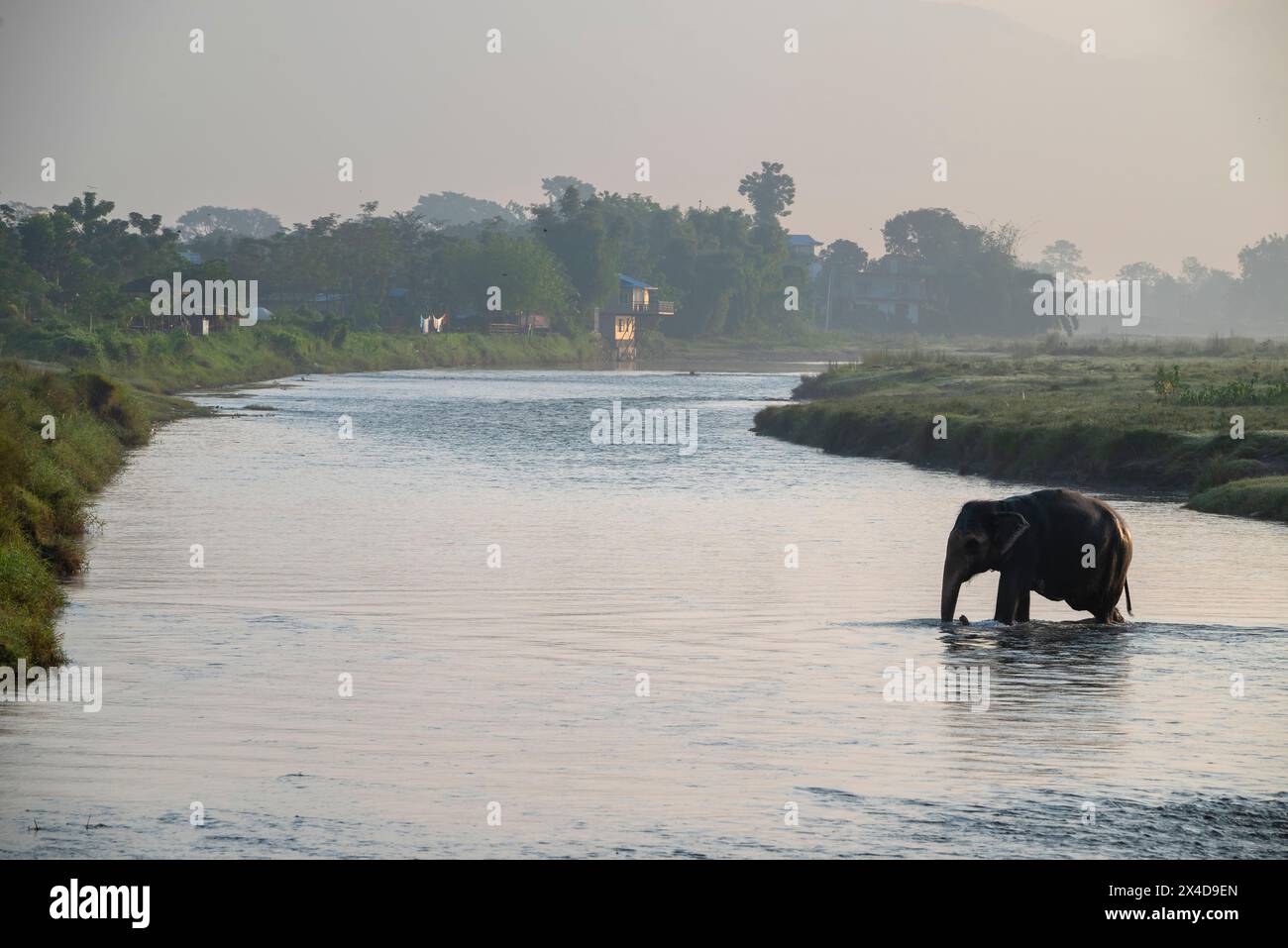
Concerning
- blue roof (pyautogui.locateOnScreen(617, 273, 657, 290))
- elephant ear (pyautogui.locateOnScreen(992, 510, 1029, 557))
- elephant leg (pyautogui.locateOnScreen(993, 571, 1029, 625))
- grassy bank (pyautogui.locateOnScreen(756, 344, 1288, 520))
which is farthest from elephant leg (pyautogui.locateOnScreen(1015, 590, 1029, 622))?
blue roof (pyautogui.locateOnScreen(617, 273, 657, 290))

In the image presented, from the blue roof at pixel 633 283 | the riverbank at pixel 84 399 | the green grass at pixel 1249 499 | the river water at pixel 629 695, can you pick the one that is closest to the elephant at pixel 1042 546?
the river water at pixel 629 695

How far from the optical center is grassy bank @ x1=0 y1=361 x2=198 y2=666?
18812 mm

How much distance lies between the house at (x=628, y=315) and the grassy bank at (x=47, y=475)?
110 m

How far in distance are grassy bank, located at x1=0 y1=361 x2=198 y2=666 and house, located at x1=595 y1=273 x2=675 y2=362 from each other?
110 metres

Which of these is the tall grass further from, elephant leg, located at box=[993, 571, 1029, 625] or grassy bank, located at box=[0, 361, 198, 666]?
elephant leg, located at box=[993, 571, 1029, 625]

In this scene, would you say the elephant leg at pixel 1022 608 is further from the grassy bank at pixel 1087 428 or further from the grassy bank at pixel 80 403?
the grassy bank at pixel 1087 428

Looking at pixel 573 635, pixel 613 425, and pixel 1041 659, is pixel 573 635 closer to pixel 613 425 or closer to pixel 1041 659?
pixel 1041 659

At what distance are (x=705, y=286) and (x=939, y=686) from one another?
535 ft

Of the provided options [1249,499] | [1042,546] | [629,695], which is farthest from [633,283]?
[629,695]

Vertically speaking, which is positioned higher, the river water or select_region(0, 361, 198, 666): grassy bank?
select_region(0, 361, 198, 666): grassy bank

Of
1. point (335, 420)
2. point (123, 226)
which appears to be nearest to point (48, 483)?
point (335, 420)

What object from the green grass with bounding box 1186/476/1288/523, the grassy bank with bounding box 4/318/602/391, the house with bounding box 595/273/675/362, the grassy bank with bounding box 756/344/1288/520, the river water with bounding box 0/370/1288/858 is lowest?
the river water with bounding box 0/370/1288/858

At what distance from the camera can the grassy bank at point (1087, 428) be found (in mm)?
38594

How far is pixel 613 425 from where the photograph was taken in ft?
215
